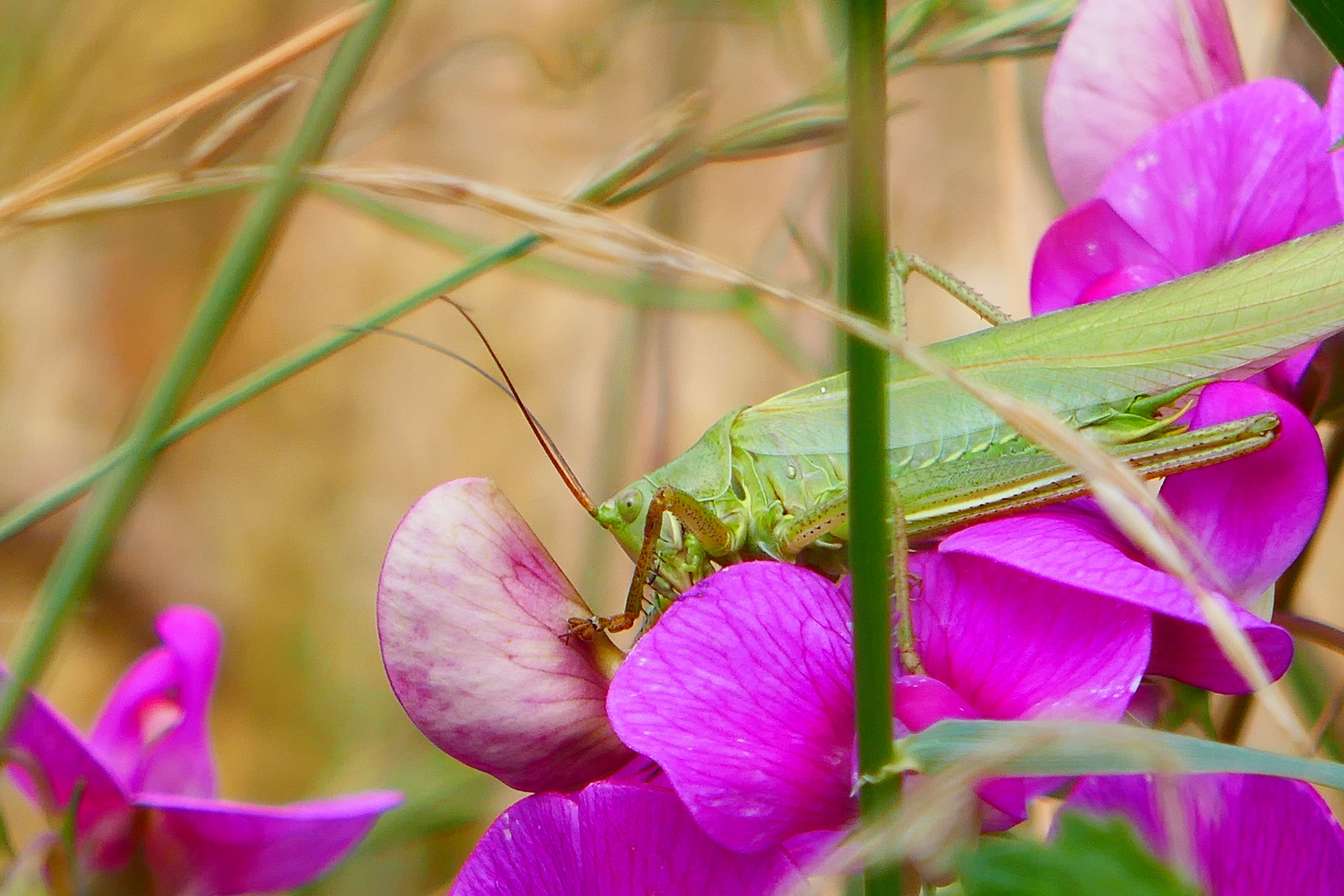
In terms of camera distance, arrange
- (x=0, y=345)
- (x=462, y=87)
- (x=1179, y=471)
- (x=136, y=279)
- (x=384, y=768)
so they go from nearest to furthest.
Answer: (x=1179, y=471) → (x=384, y=768) → (x=0, y=345) → (x=462, y=87) → (x=136, y=279)

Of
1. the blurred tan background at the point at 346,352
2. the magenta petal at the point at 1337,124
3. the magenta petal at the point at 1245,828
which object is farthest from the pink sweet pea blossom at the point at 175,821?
the blurred tan background at the point at 346,352

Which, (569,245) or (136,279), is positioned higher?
(136,279)

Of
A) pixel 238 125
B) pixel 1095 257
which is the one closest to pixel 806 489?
pixel 1095 257

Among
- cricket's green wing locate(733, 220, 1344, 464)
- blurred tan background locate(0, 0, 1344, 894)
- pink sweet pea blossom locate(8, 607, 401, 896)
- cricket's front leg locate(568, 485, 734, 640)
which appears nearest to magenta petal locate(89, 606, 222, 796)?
pink sweet pea blossom locate(8, 607, 401, 896)

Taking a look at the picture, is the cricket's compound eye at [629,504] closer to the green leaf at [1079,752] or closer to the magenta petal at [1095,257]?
the magenta petal at [1095,257]

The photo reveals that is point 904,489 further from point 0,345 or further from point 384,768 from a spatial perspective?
point 0,345

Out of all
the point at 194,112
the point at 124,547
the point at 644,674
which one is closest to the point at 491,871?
the point at 644,674
